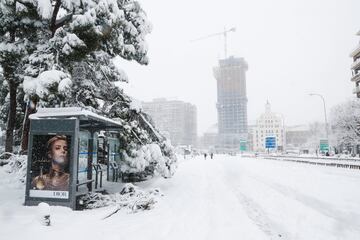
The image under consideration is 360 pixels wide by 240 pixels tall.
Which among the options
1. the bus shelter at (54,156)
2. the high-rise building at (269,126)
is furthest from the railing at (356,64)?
the high-rise building at (269,126)

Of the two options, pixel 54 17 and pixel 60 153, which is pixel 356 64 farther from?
pixel 60 153

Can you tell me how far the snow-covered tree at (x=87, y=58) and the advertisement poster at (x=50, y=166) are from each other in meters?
1.72

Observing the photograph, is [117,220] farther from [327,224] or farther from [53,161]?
[327,224]

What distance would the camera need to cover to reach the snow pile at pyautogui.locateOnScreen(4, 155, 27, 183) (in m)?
11.1

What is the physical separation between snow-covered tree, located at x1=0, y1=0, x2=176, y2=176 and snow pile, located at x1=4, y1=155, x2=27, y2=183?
1897 millimetres

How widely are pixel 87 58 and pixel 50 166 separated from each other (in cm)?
520

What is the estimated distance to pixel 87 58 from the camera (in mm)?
11289

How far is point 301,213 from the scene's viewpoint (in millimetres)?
7590

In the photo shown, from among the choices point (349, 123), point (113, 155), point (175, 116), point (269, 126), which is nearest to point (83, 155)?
point (113, 155)

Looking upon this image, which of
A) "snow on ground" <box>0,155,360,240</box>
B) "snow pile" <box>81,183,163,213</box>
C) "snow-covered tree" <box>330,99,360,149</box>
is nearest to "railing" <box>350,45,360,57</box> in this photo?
"snow-covered tree" <box>330,99,360,149</box>

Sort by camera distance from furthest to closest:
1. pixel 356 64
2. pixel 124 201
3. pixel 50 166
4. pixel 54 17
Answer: pixel 356 64 → pixel 54 17 → pixel 124 201 → pixel 50 166

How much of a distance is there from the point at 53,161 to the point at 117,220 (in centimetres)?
250

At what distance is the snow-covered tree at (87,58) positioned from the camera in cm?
923

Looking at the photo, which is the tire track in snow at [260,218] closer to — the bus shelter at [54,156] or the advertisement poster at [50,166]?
the bus shelter at [54,156]
